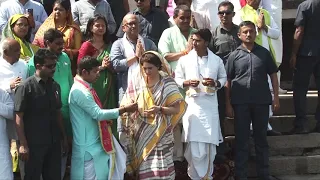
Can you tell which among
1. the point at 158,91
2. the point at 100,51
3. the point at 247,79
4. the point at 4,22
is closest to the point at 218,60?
the point at 247,79

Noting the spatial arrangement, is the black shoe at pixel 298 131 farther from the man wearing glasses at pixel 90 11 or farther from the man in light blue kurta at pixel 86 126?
the man in light blue kurta at pixel 86 126

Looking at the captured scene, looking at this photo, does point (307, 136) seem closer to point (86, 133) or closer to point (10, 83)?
point (86, 133)

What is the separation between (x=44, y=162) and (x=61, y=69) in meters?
1.01

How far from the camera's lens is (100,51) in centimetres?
664

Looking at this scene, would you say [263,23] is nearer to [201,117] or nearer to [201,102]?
[201,102]

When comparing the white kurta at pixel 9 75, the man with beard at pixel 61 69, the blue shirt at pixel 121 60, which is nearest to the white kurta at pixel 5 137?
the white kurta at pixel 9 75

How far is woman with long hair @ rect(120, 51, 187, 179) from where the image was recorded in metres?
6.02

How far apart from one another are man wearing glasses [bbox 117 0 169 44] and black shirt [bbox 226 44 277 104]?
939 mm

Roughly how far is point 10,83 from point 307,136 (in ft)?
12.0

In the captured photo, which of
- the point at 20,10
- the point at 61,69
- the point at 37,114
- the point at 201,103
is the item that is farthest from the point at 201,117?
the point at 20,10

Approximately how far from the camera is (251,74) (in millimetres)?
6547

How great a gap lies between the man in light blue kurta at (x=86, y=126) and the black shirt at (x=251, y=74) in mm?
1445

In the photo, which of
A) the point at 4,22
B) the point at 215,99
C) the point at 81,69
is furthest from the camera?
the point at 4,22

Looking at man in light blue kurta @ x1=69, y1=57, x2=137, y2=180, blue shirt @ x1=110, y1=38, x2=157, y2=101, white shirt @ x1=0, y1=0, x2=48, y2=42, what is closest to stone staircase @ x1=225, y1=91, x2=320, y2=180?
blue shirt @ x1=110, y1=38, x2=157, y2=101
